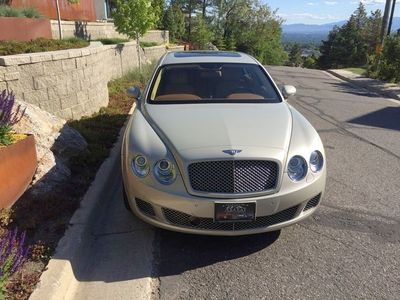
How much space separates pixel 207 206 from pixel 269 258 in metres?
0.77

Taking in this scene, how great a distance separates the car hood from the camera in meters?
3.48

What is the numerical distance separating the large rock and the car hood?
1.32 meters

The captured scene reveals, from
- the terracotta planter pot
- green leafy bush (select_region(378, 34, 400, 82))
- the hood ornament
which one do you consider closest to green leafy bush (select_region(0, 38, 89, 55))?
the terracotta planter pot

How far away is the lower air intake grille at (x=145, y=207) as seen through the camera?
3.47 metres

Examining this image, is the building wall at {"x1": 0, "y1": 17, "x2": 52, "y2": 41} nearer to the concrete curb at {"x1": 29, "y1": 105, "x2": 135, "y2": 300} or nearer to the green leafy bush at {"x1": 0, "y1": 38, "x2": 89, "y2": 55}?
the green leafy bush at {"x1": 0, "y1": 38, "x2": 89, "y2": 55}

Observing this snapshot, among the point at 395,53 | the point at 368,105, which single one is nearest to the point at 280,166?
the point at 368,105

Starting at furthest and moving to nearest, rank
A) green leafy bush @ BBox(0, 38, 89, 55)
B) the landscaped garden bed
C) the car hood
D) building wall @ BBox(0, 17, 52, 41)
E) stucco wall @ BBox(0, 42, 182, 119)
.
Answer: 1. building wall @ BBox(0, 17, 52, 41)
2. green leafy bush @ BBox(0, 38, 89, 55)
3. stucco wall @ BBox(0, 42, 182, 119)
4. the car hood
5. the landscaped garden bed

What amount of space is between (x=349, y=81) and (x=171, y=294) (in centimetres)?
1772

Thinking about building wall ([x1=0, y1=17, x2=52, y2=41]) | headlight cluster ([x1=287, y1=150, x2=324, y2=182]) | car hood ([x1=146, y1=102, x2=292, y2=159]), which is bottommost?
headlight cluster ([x1=287, y1=150, x2=324, y2=182])

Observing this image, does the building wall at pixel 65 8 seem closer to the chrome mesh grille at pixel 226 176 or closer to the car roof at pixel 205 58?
the car roof at pixel 205 58

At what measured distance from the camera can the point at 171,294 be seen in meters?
3.09

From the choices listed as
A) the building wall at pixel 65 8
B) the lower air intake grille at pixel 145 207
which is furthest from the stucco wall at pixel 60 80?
the building wall at pixel 65 8

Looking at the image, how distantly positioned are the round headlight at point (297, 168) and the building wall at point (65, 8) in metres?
13.4

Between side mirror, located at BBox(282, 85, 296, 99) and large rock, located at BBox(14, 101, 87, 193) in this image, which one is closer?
large rock, located at BBox(14, 101, 87, 193)
